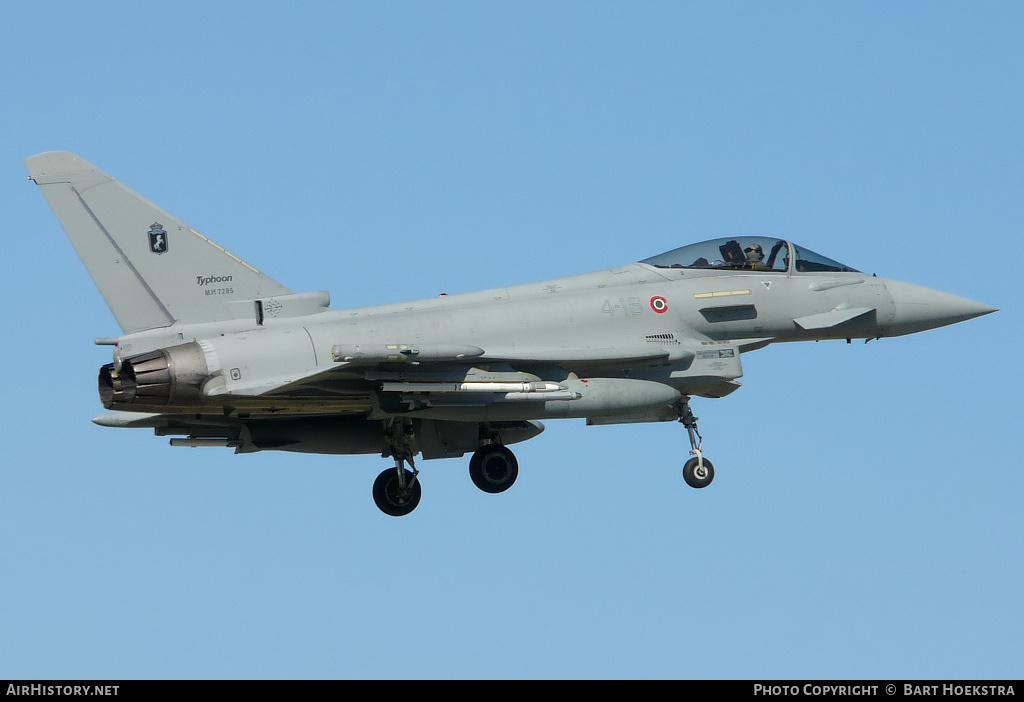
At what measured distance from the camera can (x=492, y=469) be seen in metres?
19.7

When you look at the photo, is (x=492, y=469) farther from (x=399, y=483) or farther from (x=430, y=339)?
(x=430, y=339)

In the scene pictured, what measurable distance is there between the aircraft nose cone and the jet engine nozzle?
9.91m

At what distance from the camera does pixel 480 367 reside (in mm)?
17828

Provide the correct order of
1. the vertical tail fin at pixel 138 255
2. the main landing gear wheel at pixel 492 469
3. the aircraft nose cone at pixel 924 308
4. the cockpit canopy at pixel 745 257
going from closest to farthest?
1. the vertical tail fin at pixel 138 255
2. the main landing gear wheel at pixel 492 469
3. the cockpit canopy at pixel 745 257
4. the aircraft nose cone at pixel 924 308

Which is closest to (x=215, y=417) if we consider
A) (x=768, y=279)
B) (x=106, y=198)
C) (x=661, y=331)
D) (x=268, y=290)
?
(x=268, y=290)

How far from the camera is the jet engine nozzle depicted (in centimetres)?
1667

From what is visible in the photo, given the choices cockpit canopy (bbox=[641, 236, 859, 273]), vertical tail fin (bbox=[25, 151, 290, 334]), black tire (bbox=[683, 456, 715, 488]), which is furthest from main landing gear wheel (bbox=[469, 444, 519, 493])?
vertical tail fin (bbox=[25, 151, 290, 334])

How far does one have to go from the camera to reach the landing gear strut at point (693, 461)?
19.7m

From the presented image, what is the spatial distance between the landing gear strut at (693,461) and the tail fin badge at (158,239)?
7.22 m

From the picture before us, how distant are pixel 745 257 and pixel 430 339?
500 cm
